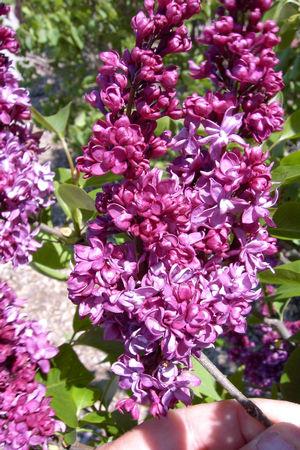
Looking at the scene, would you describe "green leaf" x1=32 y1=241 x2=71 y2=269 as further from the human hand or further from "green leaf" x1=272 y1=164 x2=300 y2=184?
"green leaf" x1=272 y1=164 x2=300 y2=184

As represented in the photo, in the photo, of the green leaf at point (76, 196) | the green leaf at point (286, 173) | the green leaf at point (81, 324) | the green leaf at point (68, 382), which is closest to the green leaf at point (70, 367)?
the green leaf at point (68, 382)

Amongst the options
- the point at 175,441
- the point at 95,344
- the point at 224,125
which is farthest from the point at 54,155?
the point at 224,125

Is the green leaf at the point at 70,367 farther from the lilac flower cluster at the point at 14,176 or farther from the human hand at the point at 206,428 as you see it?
the lilac flower cluster at the point at 14,176

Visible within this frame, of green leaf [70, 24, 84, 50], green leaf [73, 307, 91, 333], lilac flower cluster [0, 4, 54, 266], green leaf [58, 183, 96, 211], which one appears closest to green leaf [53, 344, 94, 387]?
green leaf [73, 307, 91, 333]

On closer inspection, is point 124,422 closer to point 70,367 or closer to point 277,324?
point 70,367

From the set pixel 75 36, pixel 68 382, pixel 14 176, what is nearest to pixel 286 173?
pixel 14 176

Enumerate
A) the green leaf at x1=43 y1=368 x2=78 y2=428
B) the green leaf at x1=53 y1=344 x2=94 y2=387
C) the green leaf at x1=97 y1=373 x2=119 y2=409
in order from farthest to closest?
the green leaf at x1=97 y1=373 x2=119 y2=409
the green leaf at x1=53 y1=344 x2=94 y2=387
the green leaf at x1=43 y1=368 x2=78 y2=428
